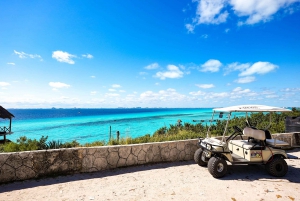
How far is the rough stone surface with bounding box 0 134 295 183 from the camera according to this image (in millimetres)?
5152

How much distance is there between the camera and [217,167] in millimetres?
5379

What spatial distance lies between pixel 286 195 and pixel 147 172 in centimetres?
379

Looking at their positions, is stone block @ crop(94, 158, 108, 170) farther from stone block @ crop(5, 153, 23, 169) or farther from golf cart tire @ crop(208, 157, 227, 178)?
golf cart tire @ crop(208, 157, 227, 178)

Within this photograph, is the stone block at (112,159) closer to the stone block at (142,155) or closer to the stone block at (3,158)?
the stone block at (142,155)

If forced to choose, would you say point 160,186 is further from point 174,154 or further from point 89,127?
point 89,127

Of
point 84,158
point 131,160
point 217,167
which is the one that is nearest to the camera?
point 217,167

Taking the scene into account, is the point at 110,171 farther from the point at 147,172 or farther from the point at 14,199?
the point at 14,199

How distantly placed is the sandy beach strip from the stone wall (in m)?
0.28

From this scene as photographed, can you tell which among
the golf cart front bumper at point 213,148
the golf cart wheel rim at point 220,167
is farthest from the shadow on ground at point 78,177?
the golf cart wheel rim at point 220,167

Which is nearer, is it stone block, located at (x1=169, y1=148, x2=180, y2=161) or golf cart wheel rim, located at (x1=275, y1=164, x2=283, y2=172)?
golf cart wheel rim, located at (x1=275, y1=164, x2=283, y2=172)

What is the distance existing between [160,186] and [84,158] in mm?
2752

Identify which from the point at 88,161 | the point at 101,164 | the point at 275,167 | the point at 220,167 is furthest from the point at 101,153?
the point at 275,167

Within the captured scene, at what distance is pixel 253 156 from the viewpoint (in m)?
5.55

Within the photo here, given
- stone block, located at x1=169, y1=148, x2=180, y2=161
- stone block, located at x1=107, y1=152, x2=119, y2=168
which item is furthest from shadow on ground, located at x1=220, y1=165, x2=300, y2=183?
stone block, located at x1=107, y1=152, x2=119, y2=168
